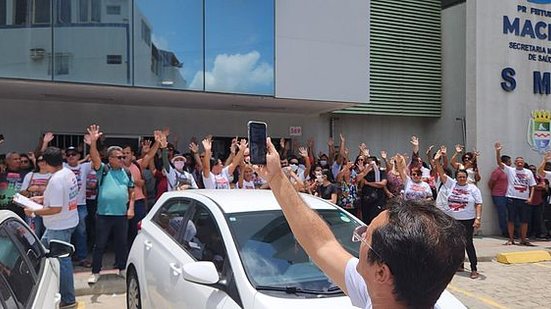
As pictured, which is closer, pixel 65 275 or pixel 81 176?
pixel 65 275

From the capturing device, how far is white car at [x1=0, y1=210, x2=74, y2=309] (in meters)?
2.68

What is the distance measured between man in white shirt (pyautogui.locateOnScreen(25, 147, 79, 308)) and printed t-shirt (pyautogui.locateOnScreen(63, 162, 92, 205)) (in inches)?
77.3

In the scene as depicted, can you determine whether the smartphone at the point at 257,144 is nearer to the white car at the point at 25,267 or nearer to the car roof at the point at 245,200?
the white car at the point at 25,267

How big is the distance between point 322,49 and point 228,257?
8492 millimetres

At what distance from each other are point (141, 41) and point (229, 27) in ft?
6.05

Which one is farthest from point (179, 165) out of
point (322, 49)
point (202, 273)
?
point (202, 273)

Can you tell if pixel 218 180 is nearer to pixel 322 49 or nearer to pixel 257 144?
pixel 322 49

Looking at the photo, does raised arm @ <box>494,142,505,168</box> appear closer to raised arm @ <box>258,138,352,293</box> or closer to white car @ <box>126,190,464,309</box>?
white car @ <box>126,190,464,309</box>

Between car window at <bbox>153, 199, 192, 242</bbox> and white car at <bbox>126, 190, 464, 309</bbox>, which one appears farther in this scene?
car window at <bbox>153, 199, 192, 242</bbox>

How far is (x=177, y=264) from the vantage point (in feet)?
13.4

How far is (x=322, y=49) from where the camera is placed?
37.2 feet

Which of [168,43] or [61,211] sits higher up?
[168,43]

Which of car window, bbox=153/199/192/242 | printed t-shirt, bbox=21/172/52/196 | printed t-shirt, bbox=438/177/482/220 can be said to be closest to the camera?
car window, bbox=153/199/192/242

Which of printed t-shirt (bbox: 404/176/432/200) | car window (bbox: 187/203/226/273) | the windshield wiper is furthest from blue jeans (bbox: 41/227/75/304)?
printed t-shirt (bbox: 404/176/432/200)
